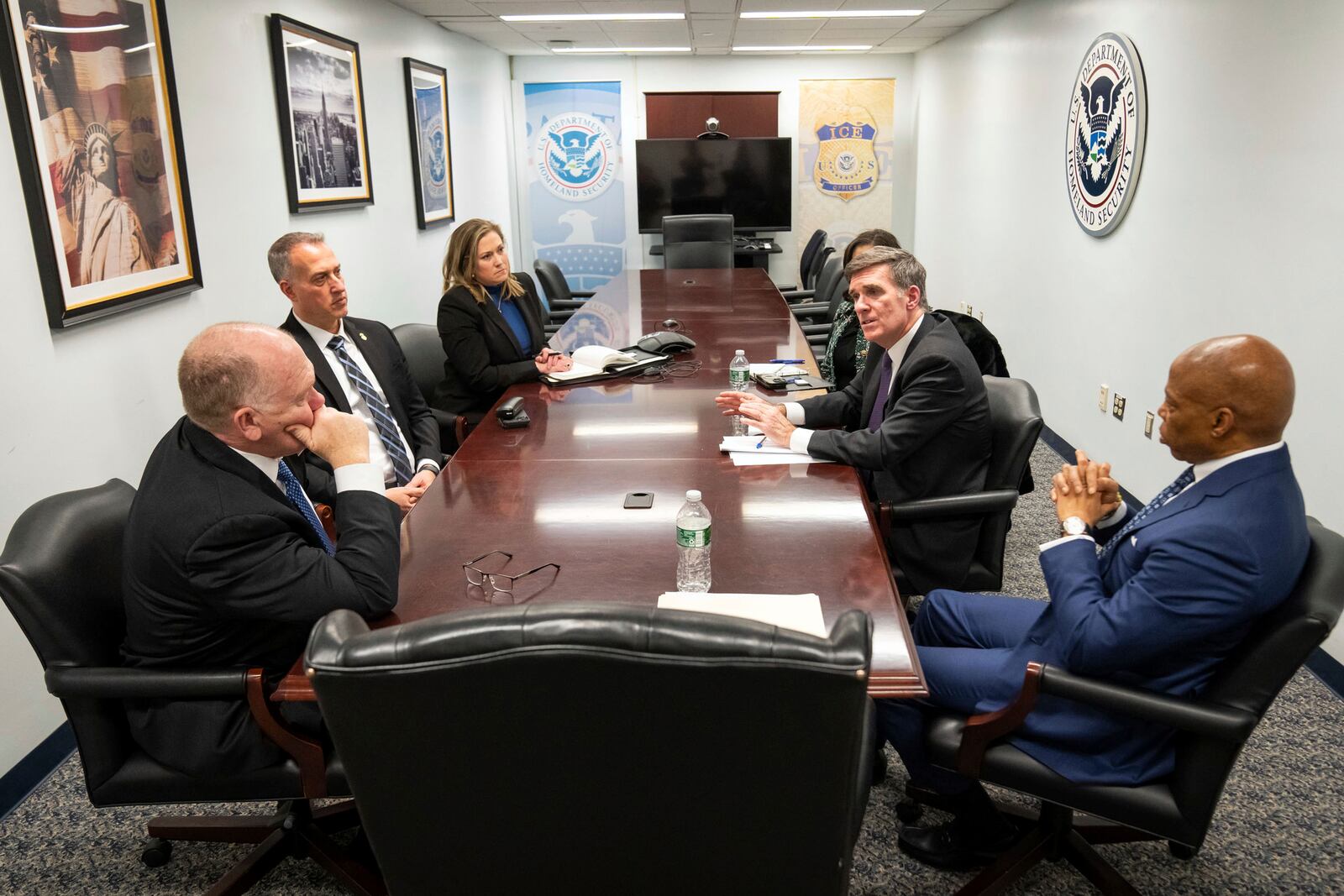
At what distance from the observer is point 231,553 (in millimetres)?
1590

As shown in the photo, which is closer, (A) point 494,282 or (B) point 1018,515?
(A) point 494,282

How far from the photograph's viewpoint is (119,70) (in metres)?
3.06

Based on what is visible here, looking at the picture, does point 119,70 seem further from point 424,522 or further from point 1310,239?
point 1310,239

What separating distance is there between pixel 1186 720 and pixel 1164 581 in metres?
0.23

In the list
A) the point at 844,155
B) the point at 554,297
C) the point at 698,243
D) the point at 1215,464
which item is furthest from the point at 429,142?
the point at 1215,464

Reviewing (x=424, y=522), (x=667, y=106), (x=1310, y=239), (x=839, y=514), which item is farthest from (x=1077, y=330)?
(x=667, y=106)

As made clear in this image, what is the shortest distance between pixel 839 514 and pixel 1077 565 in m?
0.54

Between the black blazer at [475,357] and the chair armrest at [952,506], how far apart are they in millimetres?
1658

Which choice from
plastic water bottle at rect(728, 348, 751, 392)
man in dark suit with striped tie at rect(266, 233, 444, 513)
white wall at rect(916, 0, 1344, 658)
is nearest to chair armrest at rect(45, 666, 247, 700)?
man in dark suit with striped tie at rect(266, 233, 444, 513)

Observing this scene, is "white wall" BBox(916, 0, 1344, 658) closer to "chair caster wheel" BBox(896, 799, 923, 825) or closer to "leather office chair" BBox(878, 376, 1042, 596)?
"leather office chair" BBox(878, 376, 1042, 596)

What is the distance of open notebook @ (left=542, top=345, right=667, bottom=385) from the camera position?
354cm

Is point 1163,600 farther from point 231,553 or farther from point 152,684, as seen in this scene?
point 152,684

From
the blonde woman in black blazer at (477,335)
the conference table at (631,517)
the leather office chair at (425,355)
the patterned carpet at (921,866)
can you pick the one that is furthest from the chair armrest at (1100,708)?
the leather office chair at (425,355)

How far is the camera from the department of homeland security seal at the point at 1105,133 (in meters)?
4.30
